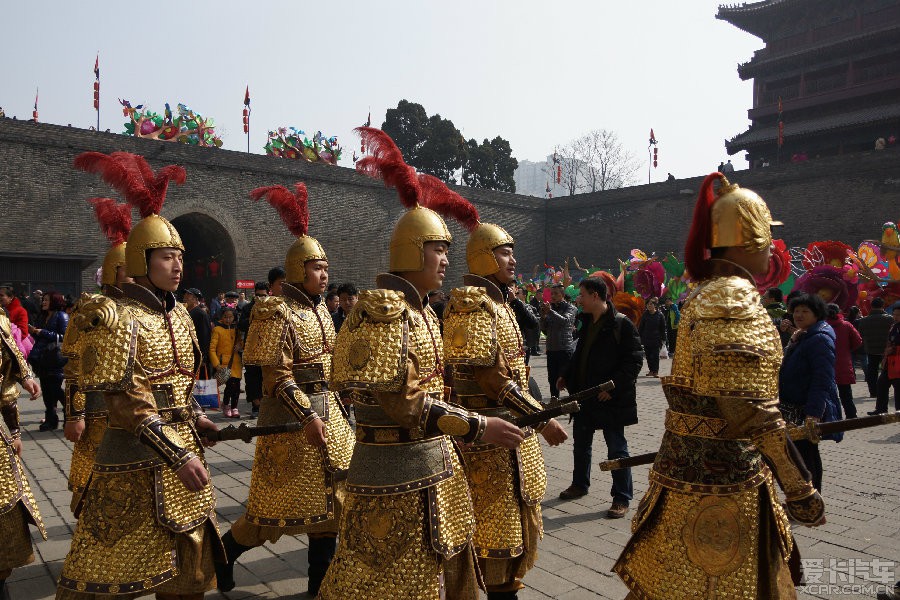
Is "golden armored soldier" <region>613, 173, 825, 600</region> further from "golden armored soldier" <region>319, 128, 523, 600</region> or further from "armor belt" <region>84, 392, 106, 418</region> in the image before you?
"armor belt" <region>84, 392, 106, 418</region>

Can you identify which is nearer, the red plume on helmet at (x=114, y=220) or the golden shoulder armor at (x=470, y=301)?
the golden shoulder armor at (x=470, y=301)

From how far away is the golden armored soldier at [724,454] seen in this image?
2373 mm

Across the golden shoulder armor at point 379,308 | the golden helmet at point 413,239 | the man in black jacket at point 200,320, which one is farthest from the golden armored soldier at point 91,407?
the man in black jacket at point 200,320

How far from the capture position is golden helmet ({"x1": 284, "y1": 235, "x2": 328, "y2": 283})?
4418 millimetres

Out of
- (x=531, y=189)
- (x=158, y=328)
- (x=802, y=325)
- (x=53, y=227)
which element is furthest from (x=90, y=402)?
(x=531, y=189)

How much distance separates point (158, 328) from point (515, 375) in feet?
5.65

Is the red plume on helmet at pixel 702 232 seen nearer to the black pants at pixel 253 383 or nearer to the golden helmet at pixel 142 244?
the golden helmet at pixel 142 244

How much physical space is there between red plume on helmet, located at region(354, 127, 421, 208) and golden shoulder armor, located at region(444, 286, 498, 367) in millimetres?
554

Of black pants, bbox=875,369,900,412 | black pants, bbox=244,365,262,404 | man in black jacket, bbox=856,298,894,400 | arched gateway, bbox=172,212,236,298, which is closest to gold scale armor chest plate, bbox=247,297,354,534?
black pants, bbox=244,365,262,404

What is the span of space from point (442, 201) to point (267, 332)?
132cm

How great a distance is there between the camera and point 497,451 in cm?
329

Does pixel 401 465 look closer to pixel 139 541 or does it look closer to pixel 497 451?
pixel 497 451

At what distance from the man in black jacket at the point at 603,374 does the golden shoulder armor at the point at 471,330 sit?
Result: 2033 mm

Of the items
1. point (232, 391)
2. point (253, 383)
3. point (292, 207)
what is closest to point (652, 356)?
point (232, 391)
